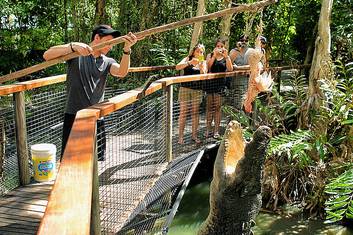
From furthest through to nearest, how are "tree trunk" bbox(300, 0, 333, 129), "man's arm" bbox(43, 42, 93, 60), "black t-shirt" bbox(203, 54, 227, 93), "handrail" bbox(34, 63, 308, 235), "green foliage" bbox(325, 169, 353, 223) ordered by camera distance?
1. "tree trunk" bbox(300, 0, 333, 129)
2. "black t-shirt" bbox(203, 54, 227, 93)
3. "green foliage" bbox(325, 169, 353, 223)
4. "man's arm" bbox(43, 42, 93, 60)
5. "handrail" bbox(34, 63, 308, 235)

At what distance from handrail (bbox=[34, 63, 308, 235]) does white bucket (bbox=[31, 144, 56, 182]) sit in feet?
4.83

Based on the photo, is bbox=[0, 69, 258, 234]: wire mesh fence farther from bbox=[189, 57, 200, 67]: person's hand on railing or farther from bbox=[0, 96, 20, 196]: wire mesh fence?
bbox=[189, 57, 200, 67]: person's hand on railing

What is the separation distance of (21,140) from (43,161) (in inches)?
10.5

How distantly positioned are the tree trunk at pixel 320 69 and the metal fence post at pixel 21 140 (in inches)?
151

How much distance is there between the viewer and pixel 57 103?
15.2 ft

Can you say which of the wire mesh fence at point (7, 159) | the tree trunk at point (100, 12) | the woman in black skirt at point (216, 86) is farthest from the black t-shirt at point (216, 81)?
the tree trunk at point (100, 12)

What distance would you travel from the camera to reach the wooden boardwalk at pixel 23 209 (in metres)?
2.78

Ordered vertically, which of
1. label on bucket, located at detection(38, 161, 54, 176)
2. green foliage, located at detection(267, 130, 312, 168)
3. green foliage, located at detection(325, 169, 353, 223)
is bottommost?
green foliage, located at detection(325, 169, 353, 223)

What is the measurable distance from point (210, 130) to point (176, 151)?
839mm

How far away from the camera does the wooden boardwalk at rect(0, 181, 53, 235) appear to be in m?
2.78

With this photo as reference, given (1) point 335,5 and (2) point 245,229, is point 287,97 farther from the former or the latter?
(2) point 245,229

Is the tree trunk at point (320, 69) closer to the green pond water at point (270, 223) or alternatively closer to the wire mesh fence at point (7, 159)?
the green pond water at point (270, 223)

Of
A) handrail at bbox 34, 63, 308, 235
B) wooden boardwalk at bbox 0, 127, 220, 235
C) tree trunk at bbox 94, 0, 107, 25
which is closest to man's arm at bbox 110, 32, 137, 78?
wooden boardwalk at bbox 0, 127, 220, 235

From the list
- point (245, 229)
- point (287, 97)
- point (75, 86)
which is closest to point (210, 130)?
point (287, 97)
